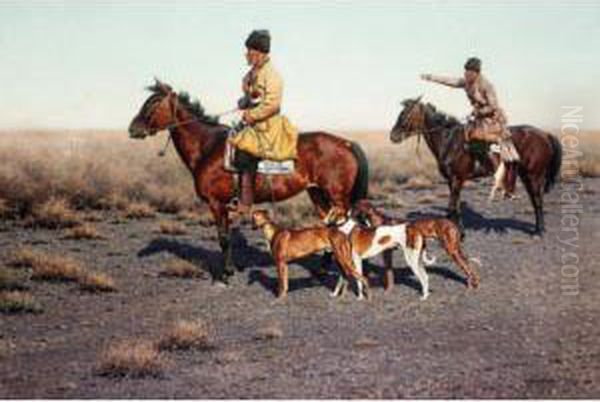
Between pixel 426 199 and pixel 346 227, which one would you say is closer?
pixel 346 227

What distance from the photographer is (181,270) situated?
12453mm

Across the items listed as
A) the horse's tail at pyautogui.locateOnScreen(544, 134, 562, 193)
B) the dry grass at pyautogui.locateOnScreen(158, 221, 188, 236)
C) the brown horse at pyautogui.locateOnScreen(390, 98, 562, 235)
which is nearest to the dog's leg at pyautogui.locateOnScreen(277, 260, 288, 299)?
the brown horse at pyautogui.locateOnScreen(390, 98, 562, 235)

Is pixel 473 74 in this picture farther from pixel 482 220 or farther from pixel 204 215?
pixel 204 215

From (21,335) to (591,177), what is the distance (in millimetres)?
20626

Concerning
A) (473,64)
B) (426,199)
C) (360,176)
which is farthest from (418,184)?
→ (360,176)

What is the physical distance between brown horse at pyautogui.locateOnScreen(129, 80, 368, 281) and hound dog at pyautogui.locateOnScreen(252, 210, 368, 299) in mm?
1025

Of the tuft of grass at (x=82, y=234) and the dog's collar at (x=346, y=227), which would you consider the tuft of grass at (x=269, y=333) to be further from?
the tuft of grass at (x=82, y=234)

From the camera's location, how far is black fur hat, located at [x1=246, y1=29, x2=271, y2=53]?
10.8 meters

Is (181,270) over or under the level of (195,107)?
under

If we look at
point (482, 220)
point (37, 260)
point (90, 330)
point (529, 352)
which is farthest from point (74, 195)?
point (529, 352)

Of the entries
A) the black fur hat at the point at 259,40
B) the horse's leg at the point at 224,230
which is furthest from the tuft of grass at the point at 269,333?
the black fur hat at the point at 259,40

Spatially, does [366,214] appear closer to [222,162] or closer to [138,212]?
[222,162]

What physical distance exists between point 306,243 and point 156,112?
113 inches

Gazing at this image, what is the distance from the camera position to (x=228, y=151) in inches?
449
